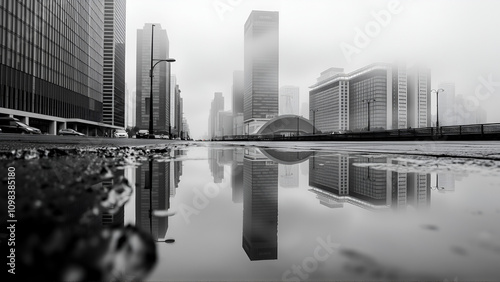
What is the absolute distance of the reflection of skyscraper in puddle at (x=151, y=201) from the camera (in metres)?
1.14

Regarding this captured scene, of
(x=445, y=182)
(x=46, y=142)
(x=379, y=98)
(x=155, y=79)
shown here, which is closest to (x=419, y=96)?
(x=379, y=98)

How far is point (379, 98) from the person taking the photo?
138250 mm

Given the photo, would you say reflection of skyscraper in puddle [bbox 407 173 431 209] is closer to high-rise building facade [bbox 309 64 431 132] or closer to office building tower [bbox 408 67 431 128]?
high-rise building facade [bbox 309 64 431 132]

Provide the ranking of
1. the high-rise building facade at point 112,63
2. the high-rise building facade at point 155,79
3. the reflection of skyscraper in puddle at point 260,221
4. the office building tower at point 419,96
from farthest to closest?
the high-rise building facade at point 155,79 → the high-rise building facade at point 112,63 → the office building tower at point 419,96 → the reflection of skyscraper in puddle at point 260,221

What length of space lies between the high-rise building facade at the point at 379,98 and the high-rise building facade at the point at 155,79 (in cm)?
7350

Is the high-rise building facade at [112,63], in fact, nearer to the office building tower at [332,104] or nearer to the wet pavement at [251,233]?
the office building tower at [332,104]

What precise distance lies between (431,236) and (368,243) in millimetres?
221

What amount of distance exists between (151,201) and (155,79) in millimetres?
163114

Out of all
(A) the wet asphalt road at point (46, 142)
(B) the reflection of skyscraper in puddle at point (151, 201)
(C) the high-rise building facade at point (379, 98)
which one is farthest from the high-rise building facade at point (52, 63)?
(C) the high-rise building facade at point (379, 98)

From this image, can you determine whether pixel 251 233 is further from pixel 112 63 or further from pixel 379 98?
pixel 379 98

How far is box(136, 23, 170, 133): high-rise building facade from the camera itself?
493ft

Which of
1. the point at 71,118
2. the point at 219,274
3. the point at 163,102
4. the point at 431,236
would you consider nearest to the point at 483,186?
the point at 431,236

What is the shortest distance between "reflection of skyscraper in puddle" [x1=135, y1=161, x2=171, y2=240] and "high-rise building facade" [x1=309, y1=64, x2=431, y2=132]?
134 meters

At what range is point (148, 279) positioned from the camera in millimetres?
705
